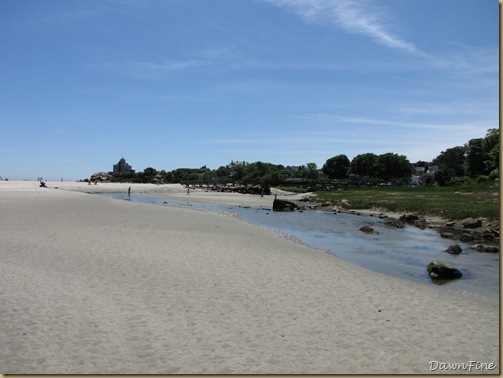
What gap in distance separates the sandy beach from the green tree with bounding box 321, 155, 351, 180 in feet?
593

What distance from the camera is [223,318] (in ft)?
30.1

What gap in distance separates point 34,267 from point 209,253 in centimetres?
725

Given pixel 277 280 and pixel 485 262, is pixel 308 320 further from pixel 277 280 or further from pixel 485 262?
pixel 485 262

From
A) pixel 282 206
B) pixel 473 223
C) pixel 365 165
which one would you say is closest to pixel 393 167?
pixel 365 165

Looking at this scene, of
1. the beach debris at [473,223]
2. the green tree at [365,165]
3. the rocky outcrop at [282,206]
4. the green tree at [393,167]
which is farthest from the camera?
the green tree at [365,165]

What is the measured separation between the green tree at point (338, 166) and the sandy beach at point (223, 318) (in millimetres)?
180628

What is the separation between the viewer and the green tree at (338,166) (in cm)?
19062

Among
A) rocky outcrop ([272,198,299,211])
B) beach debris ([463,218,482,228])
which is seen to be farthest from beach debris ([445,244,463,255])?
rocky outcrop ([272,198,299,211])

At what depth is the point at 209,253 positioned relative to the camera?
17.1 meters

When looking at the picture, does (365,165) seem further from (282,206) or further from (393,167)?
(282,206)

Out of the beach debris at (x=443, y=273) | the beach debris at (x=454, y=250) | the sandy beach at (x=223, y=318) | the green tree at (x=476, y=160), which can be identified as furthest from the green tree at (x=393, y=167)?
the sandy beach at (x=223, y=318)

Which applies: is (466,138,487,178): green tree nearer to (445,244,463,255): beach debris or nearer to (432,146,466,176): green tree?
(432,146,466,176): green tree

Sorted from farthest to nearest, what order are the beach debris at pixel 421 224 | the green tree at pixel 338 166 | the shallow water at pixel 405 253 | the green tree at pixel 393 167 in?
1. the green tree at pixel 338 166
2. the green tree at pixel 393 167
3. the beach debris at pixel 421 224
4. the shallow water at pixel 405 253

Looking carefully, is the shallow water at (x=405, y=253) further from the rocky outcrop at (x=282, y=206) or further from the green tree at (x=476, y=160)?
the green tree at (x=476, y=160)
